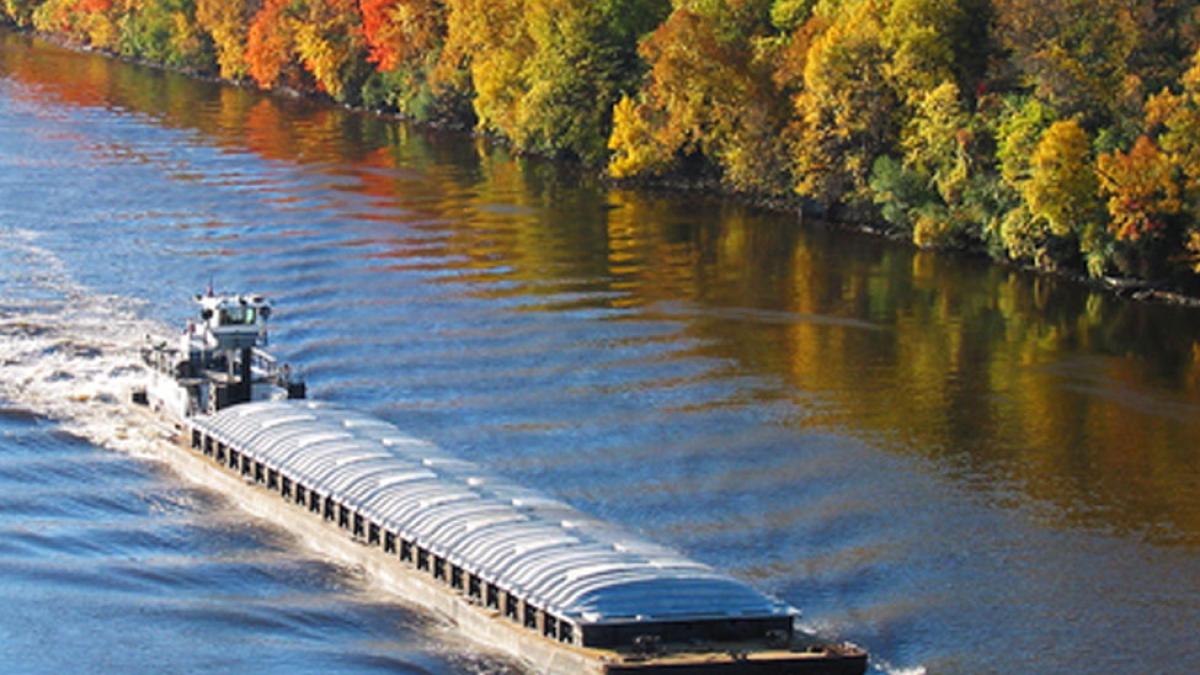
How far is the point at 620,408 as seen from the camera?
8062 cm

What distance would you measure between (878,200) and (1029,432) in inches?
1606

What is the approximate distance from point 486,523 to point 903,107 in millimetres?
67665

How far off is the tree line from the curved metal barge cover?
49256 millimetres

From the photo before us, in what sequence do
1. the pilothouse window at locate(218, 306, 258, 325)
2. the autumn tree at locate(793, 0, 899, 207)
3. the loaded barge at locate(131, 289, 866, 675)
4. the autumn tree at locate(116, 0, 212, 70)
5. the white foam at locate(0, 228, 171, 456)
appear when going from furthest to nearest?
the autumn tree at locate(116, 0, 212, 70)
the autumn tree at locate(793, 0, 899, 207)
the white foam at locate(0, 228, 171, 456)
the pilothouse window at locate(218, 306, 258, 325)
the loaded barge at locate(131, 289, 866, 675)

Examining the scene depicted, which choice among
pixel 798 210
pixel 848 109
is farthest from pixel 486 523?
pixel 798 210

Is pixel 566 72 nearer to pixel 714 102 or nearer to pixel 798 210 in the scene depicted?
pixel 714 102

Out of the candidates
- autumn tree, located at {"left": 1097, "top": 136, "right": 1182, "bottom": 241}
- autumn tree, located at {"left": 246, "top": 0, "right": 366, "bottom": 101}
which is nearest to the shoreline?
autumn tree, located at {"left": 246, "top": 0, "right": 366, "bottom": 101}

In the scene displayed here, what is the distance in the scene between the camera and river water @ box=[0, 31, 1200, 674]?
199 ft

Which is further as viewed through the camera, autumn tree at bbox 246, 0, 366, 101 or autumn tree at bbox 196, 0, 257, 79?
autumn tree at bbox 196, 0, 257, 79

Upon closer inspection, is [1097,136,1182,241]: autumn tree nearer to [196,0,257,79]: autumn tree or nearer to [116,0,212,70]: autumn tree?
[196,0,257,79]: autumn tree

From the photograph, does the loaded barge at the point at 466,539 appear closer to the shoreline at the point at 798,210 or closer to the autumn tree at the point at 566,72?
the shoreline at the point at 798,210

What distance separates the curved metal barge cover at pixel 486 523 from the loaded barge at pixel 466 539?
0.06m

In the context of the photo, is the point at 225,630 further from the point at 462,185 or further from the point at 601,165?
the point at 601,165

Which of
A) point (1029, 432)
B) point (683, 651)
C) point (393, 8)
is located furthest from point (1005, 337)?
point (393, 8)
